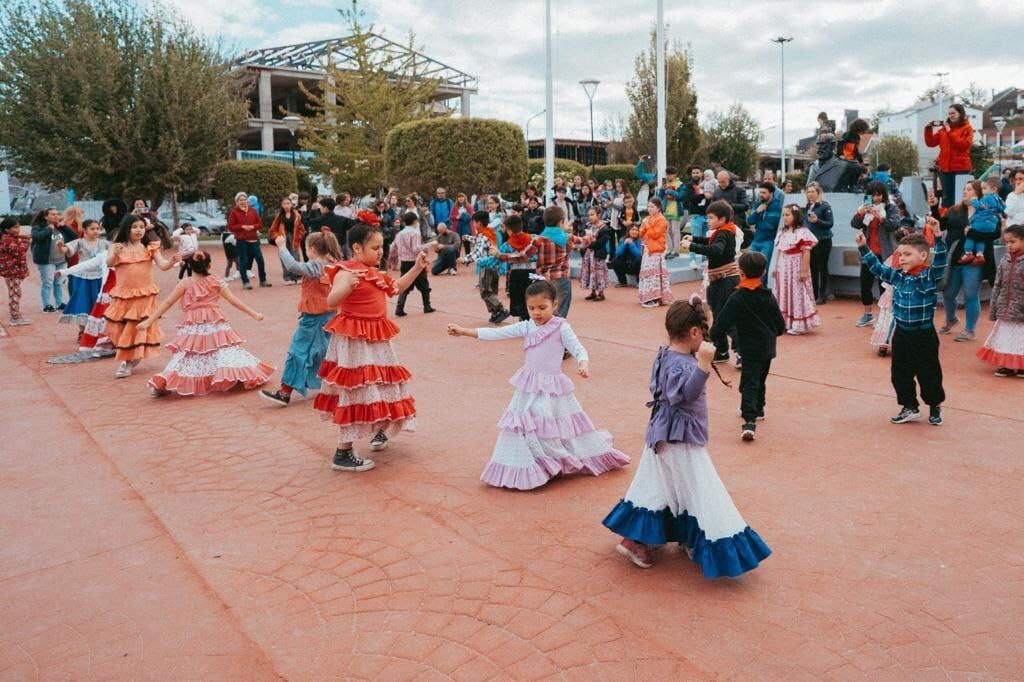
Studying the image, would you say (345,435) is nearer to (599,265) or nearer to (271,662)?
(271,662)

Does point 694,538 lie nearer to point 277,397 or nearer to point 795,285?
point 277,397

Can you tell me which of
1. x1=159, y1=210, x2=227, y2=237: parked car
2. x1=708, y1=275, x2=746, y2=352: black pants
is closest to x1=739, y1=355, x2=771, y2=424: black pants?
x1=708, y1=275, x2=746, y2=352: black pants

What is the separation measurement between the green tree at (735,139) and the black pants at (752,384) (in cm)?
3866

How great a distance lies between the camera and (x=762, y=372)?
659 centimetres

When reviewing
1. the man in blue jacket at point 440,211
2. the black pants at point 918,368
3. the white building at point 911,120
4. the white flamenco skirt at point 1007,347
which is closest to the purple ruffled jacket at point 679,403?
the black pants at point 918,368

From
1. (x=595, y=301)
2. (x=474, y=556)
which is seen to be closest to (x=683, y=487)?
(x=474, y=556)

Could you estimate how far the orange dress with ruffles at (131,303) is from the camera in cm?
922

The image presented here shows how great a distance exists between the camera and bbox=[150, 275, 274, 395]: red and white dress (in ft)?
27.1

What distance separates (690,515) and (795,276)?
7.43m

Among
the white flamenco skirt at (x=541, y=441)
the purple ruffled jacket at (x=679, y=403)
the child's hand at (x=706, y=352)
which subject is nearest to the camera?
the child's hand at (x=706, y=352)

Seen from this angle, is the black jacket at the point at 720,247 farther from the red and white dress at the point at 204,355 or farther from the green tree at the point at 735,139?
the green tree at the point at 735,139

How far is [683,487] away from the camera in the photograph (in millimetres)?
4168

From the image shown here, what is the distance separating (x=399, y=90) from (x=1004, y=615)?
31855mm

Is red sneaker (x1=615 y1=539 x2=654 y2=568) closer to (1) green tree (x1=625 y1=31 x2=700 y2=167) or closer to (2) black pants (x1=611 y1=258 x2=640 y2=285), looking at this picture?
(2) black pants (x1=611 y1=258 x2=640 y2=285)
